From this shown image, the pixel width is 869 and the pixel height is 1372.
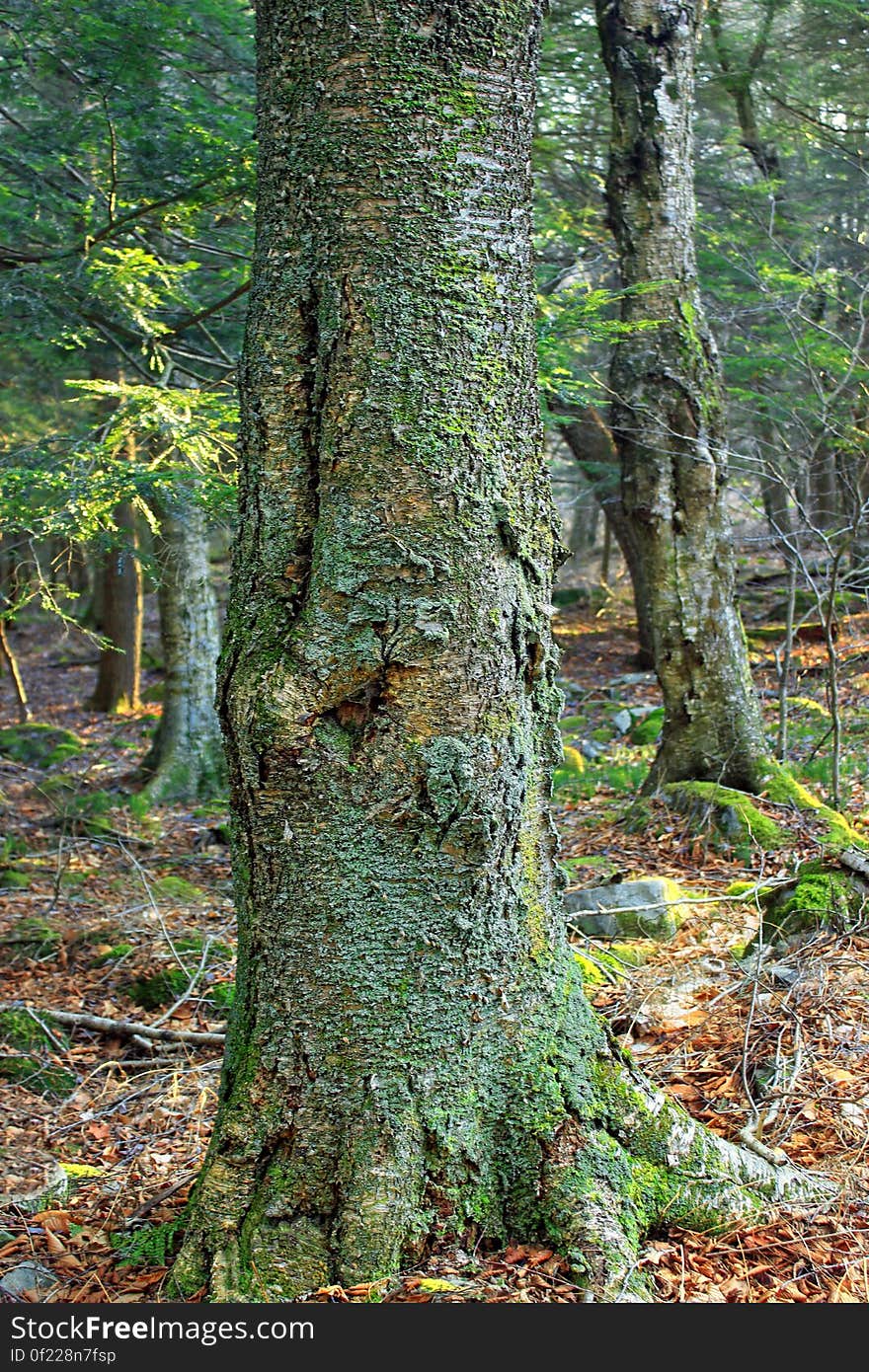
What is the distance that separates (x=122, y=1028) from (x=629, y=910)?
2.44 metres

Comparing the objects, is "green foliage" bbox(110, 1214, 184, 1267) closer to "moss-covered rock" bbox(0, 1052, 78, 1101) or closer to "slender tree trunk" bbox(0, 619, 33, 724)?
"moss-covered rock" bbox(0, 1052, 78, 1101)

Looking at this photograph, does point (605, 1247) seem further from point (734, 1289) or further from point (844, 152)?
point (844, 152)

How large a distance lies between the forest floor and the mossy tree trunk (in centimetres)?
20

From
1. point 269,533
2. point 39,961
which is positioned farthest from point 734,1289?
point 39,961

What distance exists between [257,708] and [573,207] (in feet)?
35.6

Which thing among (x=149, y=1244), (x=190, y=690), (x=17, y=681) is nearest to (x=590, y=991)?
(x=149, y=1244)

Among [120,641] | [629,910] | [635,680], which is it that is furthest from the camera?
[120,641]

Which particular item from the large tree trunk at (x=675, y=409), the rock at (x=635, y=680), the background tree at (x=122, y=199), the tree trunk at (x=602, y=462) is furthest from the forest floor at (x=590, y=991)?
the tree trunk at (x=602, y=462)

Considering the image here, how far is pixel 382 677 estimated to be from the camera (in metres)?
2.19

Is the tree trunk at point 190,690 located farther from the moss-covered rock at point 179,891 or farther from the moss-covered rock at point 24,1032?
the moss-covered rock at point 24,1032

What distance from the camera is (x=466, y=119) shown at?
2.23 metres

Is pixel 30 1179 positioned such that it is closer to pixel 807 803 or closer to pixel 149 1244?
pixel 149 1244

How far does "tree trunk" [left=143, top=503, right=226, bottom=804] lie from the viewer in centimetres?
1041

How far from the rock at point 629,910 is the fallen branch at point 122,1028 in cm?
176
